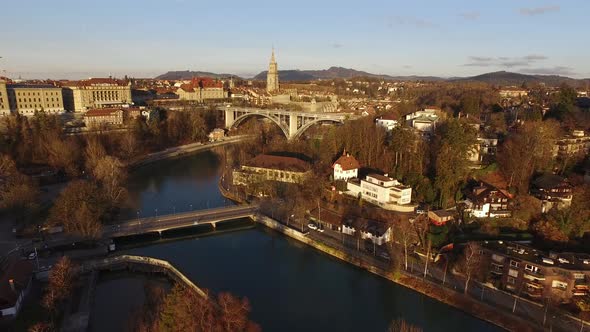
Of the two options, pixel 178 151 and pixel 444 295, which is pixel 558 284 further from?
pixel 178 151

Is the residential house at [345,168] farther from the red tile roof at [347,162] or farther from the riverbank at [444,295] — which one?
the riverbank at [444,295]

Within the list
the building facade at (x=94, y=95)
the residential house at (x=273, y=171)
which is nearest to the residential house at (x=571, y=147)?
the residential house at (x=273, y=171)

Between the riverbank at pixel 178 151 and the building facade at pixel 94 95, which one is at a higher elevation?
the building facade at pixel 94 95

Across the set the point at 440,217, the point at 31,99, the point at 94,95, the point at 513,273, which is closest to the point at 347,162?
the point at 440,217

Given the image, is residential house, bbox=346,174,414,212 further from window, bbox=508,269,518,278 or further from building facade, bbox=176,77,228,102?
building facade, bbox=176,77,228,102

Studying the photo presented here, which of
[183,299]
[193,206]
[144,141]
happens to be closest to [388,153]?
[193,206]

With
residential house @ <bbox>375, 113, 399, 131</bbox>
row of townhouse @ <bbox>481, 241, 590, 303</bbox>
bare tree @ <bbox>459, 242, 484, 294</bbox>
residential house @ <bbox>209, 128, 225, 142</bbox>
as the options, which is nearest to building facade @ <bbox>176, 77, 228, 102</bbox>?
residential house @ <bbox>209, 128, 225, 142</bbox>
